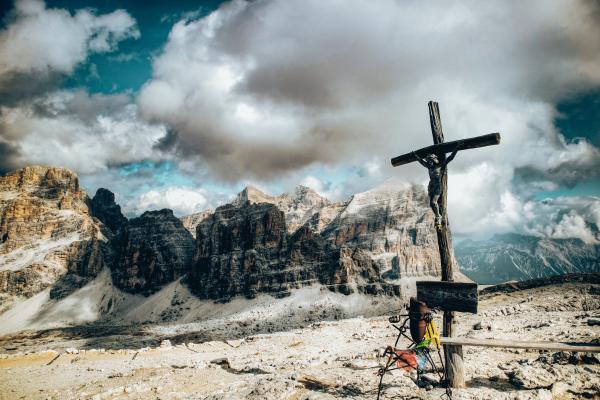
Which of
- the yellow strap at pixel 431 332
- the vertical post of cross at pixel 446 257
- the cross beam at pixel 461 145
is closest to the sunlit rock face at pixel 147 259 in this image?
the vertical post of cross at pixel 446 257

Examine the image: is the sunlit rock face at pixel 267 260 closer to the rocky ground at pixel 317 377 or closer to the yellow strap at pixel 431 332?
the rocky ground at pixel 317 377

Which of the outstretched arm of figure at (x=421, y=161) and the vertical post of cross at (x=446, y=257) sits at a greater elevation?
the outstretched arm of figure at (x=421, y=161)

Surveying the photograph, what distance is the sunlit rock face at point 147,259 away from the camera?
179 meters

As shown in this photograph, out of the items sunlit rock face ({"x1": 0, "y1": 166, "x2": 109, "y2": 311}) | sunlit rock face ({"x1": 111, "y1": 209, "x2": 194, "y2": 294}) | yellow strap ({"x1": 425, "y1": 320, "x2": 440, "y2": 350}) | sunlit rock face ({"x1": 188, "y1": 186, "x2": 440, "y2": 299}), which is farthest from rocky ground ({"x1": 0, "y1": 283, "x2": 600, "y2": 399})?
sunlit rock face ({"x1": 0, "y1": 166, "x2": 109, "y2": 311})

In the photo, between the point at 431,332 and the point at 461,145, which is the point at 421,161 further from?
the point at 431,332

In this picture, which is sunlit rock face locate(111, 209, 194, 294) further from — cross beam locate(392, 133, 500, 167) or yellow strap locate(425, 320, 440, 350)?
cross beam locate(392, 133, 500, 167)

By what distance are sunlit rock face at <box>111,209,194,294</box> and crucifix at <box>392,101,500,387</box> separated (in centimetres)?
19235

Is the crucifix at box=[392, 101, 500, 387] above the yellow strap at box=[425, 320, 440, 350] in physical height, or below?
above

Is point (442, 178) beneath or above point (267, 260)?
above

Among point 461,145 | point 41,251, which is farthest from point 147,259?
point 461,145

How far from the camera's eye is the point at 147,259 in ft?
608

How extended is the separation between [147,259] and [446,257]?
201 metres

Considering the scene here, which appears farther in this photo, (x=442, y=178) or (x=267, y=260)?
(x=267, y=260)

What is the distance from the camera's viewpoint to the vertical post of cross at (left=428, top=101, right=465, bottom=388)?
948 centimetres
